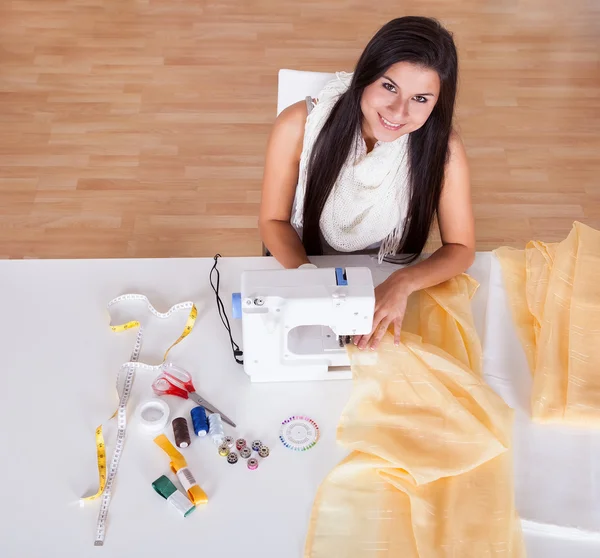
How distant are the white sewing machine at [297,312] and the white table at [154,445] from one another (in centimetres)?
8

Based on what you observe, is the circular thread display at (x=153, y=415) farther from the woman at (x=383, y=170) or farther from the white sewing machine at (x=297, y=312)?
the woman at (x=383, y=170)

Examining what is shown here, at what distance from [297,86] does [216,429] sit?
120cm

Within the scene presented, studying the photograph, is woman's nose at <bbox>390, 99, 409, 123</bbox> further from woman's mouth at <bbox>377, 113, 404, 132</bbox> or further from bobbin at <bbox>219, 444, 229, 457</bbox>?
bobbin at <bbox>219, 444, 229, 457</bbox>

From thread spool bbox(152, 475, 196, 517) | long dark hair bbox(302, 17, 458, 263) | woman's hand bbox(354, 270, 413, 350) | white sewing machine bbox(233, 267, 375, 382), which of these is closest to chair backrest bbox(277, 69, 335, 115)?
long dark hair bbox(302, 17, 458, 263)

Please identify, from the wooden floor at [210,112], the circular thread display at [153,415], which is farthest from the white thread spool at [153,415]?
the wooden floor at [210,112]

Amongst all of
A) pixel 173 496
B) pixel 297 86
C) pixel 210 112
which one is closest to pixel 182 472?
pixel 173 496

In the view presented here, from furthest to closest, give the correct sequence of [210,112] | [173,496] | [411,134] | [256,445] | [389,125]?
[210,112], [411,134], [389,125], [256,445], [173,496]

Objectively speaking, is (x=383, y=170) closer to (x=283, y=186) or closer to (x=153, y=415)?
(x=283, y=186)

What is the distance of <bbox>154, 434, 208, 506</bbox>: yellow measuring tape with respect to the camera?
1479mm

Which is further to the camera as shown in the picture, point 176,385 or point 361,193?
point 361,193

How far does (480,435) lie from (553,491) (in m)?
0.18

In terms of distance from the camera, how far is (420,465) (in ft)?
4.94

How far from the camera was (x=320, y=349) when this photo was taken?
1.69m

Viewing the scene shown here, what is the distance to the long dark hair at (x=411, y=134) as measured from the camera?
5.48 feet
